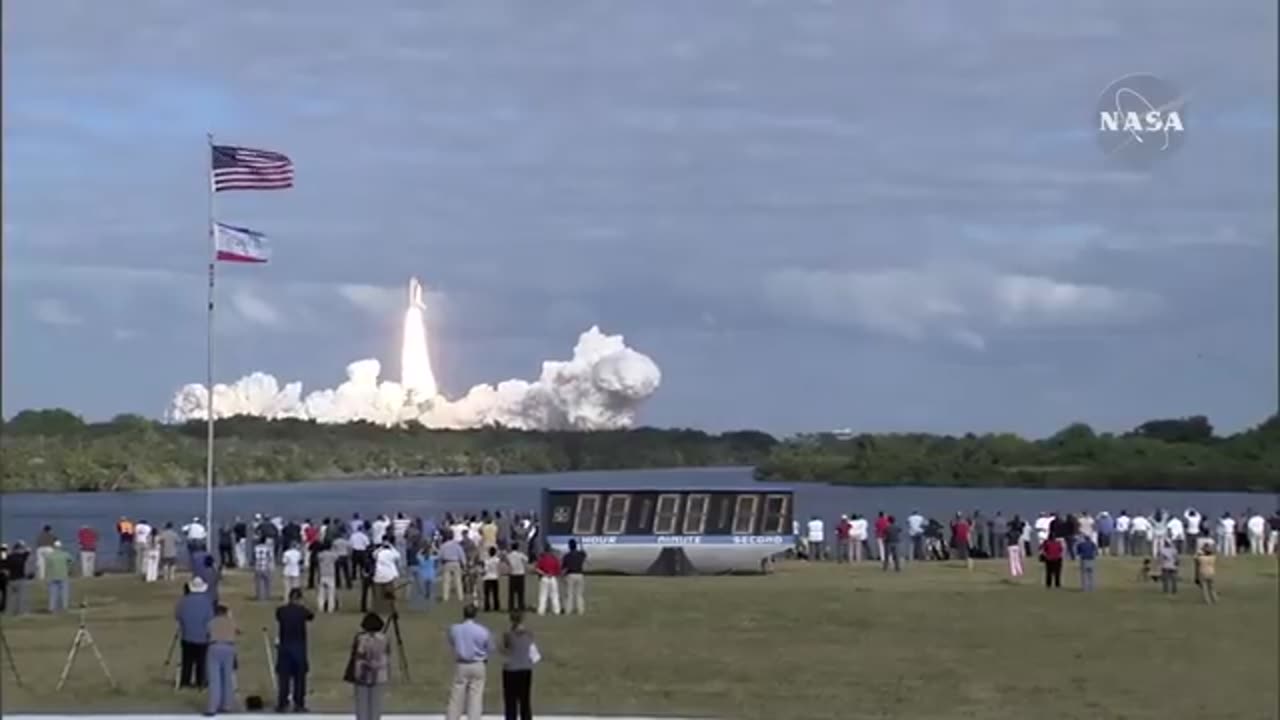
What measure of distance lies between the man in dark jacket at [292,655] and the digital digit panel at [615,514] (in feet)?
71.0

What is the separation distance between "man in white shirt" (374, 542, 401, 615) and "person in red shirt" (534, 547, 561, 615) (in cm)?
266

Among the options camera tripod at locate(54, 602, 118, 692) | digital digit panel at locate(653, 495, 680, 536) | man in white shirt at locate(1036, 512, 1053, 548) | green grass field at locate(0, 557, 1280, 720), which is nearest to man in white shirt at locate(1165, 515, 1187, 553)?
man in white shirt at locate(1036, 512, 1053, 548)

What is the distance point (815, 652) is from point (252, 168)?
52.3 feet

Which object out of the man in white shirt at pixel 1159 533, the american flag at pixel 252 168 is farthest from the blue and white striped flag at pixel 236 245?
the man in white shirt at pixel 1159 533

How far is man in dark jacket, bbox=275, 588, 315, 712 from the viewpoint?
838 inches

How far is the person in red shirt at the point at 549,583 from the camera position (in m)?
32.7

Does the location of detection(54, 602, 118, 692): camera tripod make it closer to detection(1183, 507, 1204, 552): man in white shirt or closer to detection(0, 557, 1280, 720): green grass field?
detection(0, 557, 1280, 720): green grass field

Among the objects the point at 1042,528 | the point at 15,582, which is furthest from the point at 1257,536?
the point at 15,582

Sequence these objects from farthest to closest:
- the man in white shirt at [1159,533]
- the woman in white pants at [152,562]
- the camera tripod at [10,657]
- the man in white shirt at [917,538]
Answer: the man in white shirt at [917,538], the man in white shirt at [1159,533], the woman in white pants at [152,562], the camera tripod at [10,657]

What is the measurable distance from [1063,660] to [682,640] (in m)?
5.63

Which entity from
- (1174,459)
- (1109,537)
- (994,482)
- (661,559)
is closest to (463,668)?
(661,559)

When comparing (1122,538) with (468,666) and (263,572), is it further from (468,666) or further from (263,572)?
(468,666)

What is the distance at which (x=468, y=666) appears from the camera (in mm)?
18953

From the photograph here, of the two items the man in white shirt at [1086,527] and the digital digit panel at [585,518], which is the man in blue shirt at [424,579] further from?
the man in white shirt at [1086,527]
